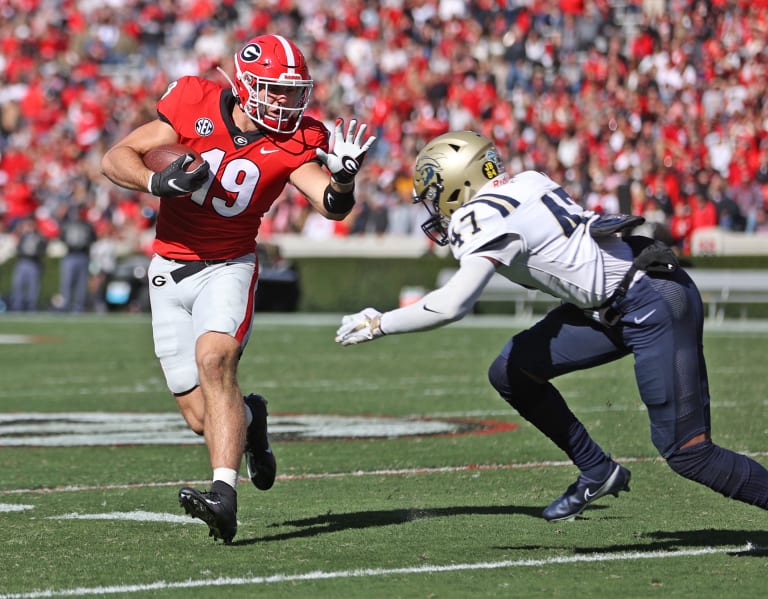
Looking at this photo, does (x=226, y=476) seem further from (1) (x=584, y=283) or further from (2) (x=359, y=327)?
(1) (x=584, y=283)

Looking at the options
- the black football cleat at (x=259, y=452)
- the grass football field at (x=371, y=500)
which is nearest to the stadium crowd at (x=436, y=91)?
the grass football field at (x=371, y=500)

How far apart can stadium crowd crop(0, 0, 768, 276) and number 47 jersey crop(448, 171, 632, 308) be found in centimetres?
901

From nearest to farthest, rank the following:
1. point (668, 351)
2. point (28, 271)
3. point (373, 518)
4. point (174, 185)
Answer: point (668, 351), point (174, 185), point (373, 518), point (28, 271)

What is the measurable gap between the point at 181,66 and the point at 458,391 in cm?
1760

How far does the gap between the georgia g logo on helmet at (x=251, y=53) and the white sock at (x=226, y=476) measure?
1552 mm

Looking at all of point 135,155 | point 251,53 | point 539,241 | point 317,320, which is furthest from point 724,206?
point 539,241

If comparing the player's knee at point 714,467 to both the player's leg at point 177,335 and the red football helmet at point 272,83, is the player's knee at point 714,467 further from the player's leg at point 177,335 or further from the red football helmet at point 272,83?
the red football helmet at point 272,83

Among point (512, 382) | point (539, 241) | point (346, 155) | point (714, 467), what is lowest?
point (714, 467)

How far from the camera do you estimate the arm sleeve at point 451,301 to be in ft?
15.1

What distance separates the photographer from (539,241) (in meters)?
4.80

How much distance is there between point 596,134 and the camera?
1997 centimetres

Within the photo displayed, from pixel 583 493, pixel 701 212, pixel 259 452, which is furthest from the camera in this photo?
pixel 701 212

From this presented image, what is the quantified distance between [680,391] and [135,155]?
7.20ft

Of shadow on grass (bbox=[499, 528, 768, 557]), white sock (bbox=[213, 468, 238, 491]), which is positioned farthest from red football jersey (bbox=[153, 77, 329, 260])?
shadow on grass (bbox=[499, 528, 768, 557])
